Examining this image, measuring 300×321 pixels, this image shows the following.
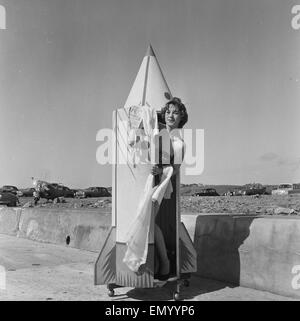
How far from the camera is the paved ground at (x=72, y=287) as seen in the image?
17.4 feet

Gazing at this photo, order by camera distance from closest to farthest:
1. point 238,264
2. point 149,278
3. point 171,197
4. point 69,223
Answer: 1. point 149,278
2. point 171,197
3. point 238,264
4. point 69,223

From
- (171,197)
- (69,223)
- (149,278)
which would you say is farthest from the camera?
(69,223)

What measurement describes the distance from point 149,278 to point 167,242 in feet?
2.16

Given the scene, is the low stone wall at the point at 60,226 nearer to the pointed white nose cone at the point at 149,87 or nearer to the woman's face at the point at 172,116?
the pointed white nose cone at the point at 149,87

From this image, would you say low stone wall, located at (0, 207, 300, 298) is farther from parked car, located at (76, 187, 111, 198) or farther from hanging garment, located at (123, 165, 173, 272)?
parked car, located at (76, 187, 111, 198)

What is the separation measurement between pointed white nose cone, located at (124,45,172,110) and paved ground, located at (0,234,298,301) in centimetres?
219

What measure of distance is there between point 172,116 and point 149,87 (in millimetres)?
556

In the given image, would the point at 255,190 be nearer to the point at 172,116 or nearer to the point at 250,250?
the point at 250,250

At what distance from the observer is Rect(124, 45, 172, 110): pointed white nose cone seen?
212 inches

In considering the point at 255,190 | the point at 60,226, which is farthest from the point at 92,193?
the point at 60,226

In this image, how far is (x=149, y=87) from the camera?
18.0 ft
